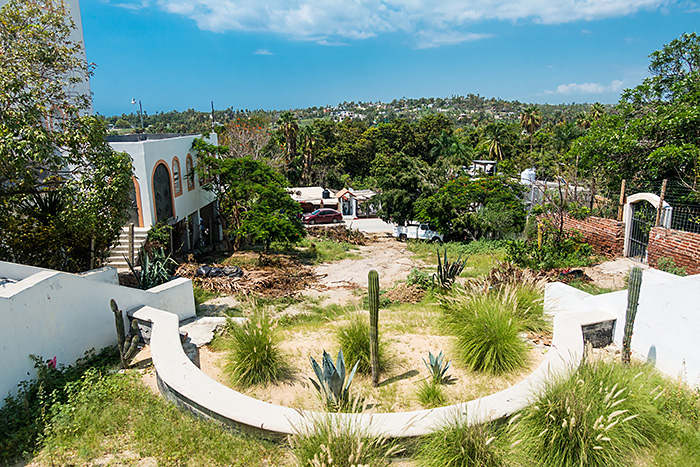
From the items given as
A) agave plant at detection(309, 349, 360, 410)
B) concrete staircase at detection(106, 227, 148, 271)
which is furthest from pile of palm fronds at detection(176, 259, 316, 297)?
agave plant at detection(309, 349, 360, 410)

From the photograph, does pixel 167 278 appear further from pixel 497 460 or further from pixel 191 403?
pixel 497 460

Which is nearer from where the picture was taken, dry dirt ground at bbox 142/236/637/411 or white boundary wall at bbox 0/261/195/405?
dry dirt ground at bbox 142/236/637/411

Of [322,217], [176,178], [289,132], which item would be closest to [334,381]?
[176,178]

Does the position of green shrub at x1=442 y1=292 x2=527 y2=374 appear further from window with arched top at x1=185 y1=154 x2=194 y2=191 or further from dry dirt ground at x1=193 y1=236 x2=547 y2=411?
window with arched top at x1=185 y1=154 x2=194 y2=191

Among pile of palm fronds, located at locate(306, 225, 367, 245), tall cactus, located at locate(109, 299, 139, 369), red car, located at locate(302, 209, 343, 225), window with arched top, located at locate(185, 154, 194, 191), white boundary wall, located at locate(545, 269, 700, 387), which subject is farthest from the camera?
red car, located at locate(302, 209, 343, 225)

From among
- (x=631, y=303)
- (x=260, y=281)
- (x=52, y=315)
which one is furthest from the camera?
(x=260, y=281)

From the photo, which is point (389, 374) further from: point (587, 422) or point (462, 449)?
point (587, 422)
